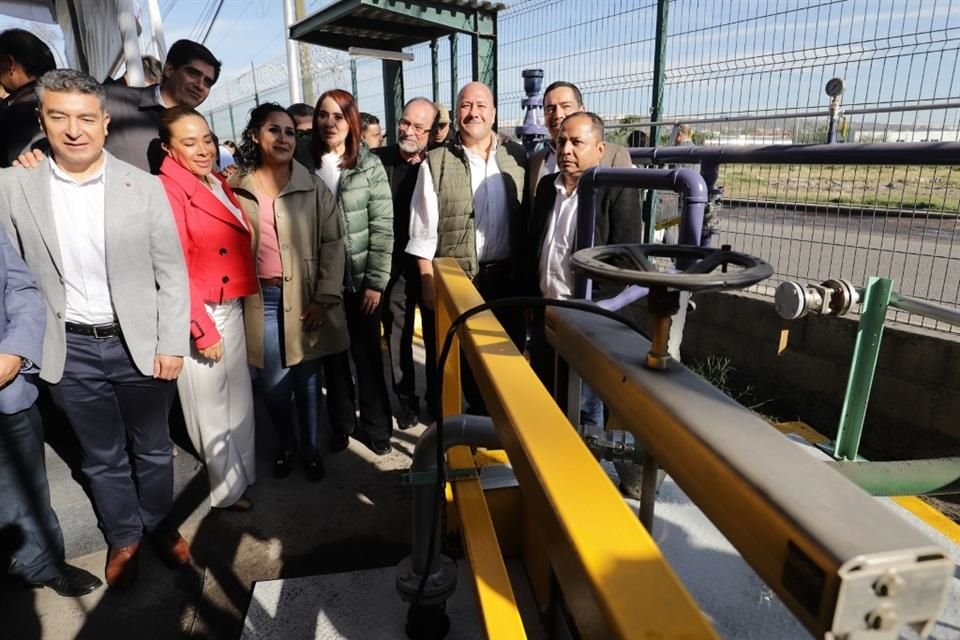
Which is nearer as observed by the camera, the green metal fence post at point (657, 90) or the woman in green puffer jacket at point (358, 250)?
the woman in green puffer jacket at point (358, 250)

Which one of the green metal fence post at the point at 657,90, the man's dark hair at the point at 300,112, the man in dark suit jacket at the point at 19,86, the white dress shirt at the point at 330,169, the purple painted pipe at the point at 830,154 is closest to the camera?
the purple painted pipe at the point at 830,154

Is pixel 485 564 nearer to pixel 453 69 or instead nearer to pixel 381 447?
pixel 381 447

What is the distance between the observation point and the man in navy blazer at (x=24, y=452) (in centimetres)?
191

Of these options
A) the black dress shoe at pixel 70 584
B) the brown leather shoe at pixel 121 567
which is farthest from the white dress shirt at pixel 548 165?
the black dress shoe at pixel 70 584

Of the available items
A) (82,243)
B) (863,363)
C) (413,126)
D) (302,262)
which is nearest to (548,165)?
(413,126)

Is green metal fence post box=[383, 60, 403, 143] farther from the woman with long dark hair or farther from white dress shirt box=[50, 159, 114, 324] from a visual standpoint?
white dress shirt box=[50, 159, 114, 324]

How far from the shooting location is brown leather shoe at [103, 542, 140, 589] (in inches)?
90.3

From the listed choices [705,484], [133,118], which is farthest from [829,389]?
[133,118]

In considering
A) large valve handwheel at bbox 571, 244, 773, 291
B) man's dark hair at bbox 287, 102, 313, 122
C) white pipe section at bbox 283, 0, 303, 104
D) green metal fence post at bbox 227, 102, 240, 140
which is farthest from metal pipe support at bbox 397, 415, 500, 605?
green metal fence post at bbox 227, 102, 240, 140

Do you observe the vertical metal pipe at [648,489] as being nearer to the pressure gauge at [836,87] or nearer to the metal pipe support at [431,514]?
the metal pipe support at [431,514]

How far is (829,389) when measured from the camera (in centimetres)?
354

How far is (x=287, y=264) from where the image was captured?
270 cm

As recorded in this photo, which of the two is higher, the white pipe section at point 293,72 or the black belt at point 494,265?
the white pipe section at point 293,72

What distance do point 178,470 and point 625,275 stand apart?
2.93 meters
